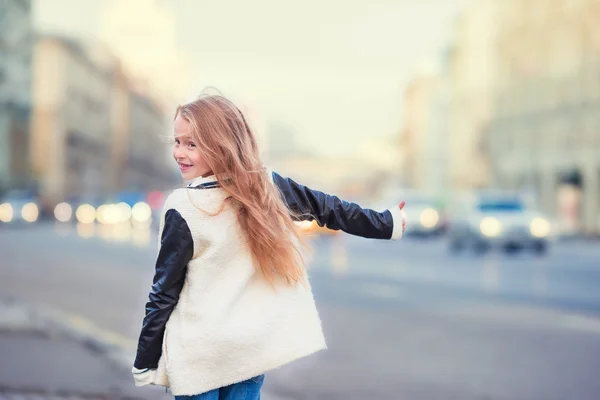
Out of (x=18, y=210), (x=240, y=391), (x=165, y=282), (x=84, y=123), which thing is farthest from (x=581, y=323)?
(x=84, y=123)

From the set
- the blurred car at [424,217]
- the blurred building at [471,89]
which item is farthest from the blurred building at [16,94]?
the blurred building at [471,89]

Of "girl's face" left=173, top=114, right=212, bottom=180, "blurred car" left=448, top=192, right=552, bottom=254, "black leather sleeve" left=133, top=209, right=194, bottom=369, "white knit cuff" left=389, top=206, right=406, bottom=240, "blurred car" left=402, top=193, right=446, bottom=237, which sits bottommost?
"black leather sleeve" left=133, top=209, right=194, bottom=369

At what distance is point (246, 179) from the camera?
312cm

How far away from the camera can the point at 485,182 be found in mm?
67000

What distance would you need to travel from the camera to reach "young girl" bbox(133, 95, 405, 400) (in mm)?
3098

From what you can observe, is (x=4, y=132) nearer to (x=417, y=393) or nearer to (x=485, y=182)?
(x=485, y=182)

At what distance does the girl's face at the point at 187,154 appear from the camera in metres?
3.17

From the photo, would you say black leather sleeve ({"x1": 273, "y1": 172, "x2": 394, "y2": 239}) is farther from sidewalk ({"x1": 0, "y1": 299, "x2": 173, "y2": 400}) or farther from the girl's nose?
sidewalk ({"x1": 0, "y1": 299, "x2": 173, "y2": 400})

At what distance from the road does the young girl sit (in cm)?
34

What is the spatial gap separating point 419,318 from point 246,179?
28.7 feet

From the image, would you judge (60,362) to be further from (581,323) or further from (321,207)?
(581,323)

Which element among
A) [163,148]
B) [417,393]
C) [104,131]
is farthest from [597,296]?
[163,148]

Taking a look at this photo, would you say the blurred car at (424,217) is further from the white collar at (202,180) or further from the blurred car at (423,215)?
the white collar at (202,180)

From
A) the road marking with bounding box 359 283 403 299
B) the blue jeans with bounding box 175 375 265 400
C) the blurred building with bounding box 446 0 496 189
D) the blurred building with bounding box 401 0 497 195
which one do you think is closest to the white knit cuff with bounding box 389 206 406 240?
the blue jeans with bounding box 175 375 265 400
